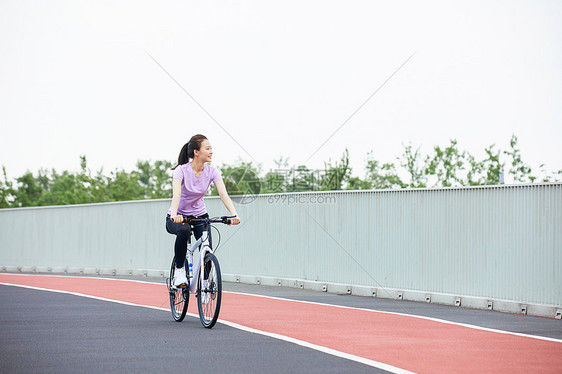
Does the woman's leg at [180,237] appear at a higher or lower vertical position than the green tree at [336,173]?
lower

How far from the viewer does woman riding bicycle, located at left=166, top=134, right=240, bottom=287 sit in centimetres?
927

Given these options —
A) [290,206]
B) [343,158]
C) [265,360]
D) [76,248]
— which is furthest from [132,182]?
[265,360]

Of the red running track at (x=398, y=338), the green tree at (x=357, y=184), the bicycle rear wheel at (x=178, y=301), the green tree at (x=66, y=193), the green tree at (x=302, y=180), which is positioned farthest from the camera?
the green tree at (x=66, y=193)

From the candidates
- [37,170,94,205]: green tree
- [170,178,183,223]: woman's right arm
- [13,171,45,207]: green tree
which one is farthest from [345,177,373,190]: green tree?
[13,171,45,207]: green tree

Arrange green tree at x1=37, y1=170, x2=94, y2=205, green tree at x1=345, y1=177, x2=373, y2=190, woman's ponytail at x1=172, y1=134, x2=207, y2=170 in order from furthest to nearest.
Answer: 1. green tree at x1=37, y1=170, x2=94, y2=205
2. green tree at x1=345, y1=177, x2=373, y2=190
3. woman's ponytail at x1=172, y1=134, x2=207, y2=170

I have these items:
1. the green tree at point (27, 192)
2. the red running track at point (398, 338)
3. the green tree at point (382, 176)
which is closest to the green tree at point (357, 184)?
the green tree at point (382, 176)

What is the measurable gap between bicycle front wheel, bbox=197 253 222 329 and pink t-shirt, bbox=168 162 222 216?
61cm

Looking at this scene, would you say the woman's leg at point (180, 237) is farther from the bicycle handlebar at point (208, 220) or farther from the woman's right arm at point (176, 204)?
the woman's right arm at point (176, 204)

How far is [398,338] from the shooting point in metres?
8.47

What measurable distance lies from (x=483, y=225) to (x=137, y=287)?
23.4 ft

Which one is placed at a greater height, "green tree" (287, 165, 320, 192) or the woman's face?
"green tree" (287, 165, 320, 192)

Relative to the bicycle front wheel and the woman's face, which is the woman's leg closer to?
the bicycle front wheel

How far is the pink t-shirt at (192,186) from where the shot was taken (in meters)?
9.27

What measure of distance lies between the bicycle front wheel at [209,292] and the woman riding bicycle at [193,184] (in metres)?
0.38
